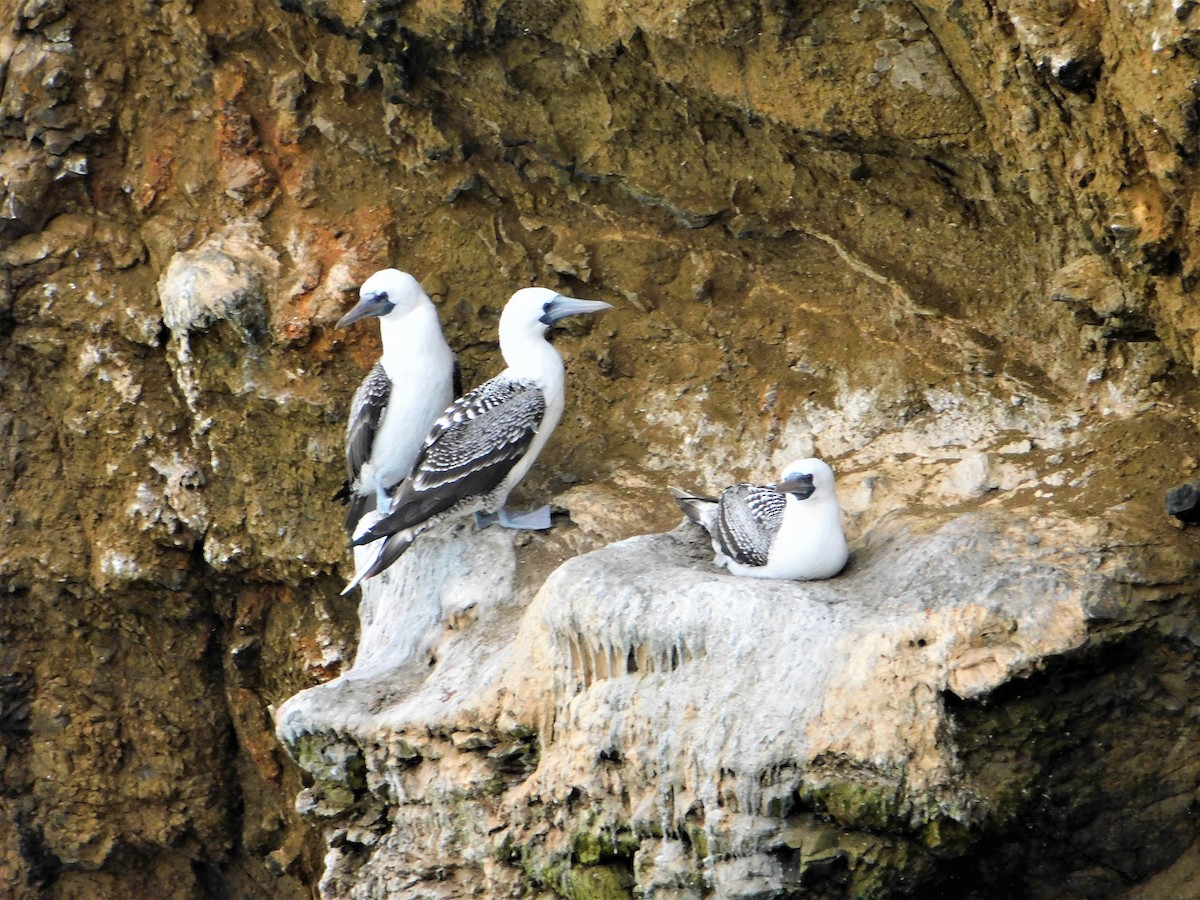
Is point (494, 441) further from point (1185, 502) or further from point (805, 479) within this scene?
point (1185, 502)

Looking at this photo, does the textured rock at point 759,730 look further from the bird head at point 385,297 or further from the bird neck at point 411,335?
the bird head at point 385,297

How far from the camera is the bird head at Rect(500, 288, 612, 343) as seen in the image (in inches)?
271

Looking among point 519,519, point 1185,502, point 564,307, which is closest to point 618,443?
point 519,519

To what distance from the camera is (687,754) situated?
5.49 m

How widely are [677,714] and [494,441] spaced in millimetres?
1703

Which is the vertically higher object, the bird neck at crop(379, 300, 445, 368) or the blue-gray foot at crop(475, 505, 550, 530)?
the bird neck at crop(379, 300, 445, 368)

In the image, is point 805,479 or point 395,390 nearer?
point 805,479

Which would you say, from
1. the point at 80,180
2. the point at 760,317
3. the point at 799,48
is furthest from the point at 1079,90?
the point at 80,180

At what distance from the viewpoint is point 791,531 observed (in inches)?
→ 234

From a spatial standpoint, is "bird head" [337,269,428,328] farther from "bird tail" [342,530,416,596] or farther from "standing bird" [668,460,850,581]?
"standing bird" [668,460,850,581]

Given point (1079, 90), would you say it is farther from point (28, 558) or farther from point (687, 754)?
point (28, 558)

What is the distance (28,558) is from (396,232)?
3.13m

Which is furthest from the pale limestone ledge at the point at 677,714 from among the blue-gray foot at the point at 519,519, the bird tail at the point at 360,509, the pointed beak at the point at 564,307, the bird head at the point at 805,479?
the pointed beak at the point at 564,307

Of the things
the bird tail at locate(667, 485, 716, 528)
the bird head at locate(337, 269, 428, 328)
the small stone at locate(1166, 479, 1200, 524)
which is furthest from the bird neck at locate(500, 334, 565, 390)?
the small stone at locate(1166, 479, 1200, 524)
